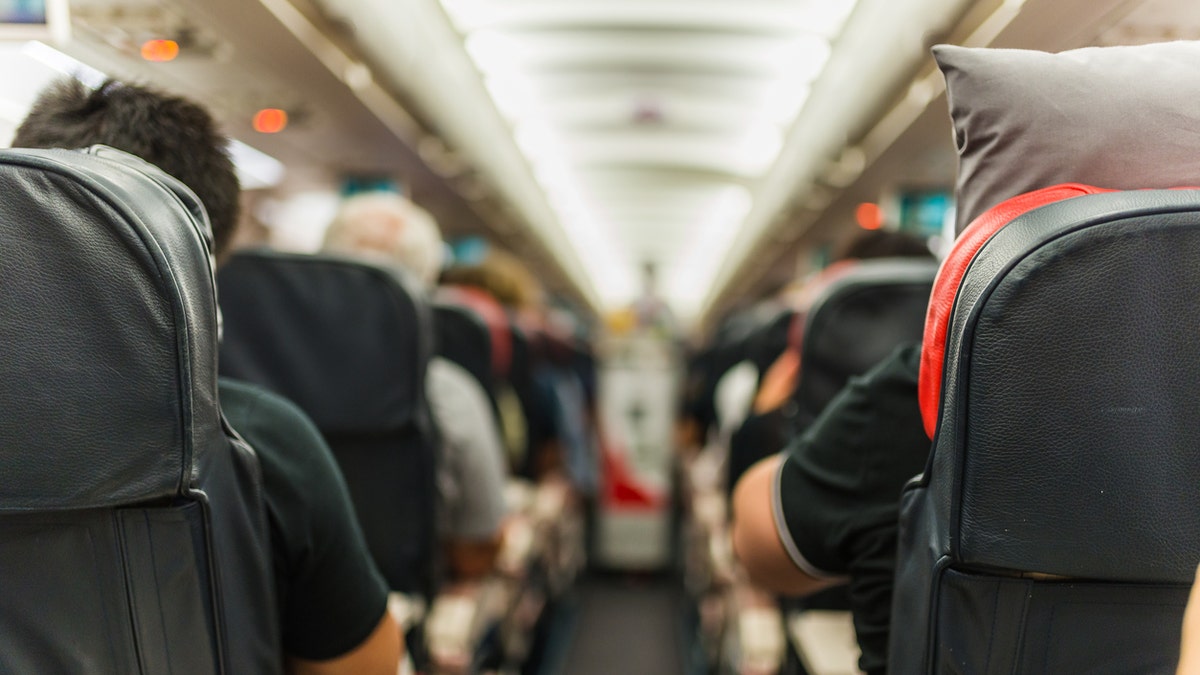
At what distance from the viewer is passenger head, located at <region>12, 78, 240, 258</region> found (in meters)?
1.17

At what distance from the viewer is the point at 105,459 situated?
→ 920mm

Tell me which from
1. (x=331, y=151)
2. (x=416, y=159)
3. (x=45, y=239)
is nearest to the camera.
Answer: (x=45, y=239)

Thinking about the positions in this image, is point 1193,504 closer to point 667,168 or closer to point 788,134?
point 788,134

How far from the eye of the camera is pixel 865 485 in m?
1.37

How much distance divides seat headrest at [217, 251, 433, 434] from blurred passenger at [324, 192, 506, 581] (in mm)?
442

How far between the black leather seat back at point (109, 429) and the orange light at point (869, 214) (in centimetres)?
508

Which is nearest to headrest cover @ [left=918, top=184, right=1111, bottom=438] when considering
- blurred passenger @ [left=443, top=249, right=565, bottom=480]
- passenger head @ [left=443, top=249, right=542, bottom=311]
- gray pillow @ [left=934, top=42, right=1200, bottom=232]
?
gray pillow @ [left=934, top=42, right=1200, bottom=232]

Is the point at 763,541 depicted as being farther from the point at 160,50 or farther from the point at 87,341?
the point at 160,50

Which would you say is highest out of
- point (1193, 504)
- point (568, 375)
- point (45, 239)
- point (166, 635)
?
point (45, 239)

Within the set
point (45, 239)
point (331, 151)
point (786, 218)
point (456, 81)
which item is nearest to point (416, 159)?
point (331, 151)

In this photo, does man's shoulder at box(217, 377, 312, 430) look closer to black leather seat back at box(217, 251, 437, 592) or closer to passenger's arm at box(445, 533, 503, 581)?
black leather seat back at box(217, 251, 437, 592)

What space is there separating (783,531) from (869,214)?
4.82 metres

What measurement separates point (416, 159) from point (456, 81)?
975mm

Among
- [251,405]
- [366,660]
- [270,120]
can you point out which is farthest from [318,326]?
[270,120]
